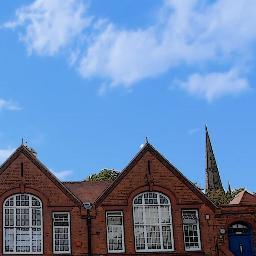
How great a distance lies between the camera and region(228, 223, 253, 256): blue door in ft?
112

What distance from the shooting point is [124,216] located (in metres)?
33.5

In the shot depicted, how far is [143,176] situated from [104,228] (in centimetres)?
410

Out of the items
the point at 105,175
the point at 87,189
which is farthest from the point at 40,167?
the point at 105,175

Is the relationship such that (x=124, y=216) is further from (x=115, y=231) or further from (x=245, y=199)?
(x=245, y=199)

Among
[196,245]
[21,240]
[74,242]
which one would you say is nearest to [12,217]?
[21,240]

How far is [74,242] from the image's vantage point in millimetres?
32625

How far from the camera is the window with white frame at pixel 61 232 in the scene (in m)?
32.5

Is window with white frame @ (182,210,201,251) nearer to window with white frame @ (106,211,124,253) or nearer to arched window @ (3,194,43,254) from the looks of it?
window with white frame @ (106,211,124,253)

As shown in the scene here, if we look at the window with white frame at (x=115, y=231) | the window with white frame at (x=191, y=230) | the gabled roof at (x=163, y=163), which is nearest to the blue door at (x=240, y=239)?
the gabled roof at (x=163, y=163)

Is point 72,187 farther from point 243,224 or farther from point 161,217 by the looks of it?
point 243,224

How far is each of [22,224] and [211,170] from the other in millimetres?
74469

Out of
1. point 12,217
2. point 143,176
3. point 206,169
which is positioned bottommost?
point 12,217

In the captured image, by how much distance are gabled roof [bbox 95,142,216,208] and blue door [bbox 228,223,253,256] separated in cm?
214

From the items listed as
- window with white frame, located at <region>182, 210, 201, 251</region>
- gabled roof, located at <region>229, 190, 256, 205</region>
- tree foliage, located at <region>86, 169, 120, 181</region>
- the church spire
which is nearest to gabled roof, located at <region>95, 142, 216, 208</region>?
window with white frame, located at <region>182, 210, 201, 251</region>
